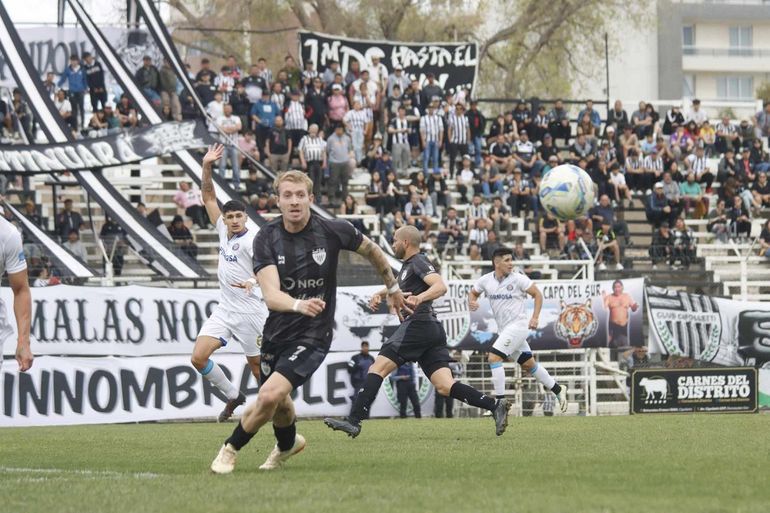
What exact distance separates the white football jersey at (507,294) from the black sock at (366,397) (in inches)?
207

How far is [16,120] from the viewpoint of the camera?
31719mm

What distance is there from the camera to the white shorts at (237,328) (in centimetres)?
1588

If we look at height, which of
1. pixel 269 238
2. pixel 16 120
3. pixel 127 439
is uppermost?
pixel 16 120

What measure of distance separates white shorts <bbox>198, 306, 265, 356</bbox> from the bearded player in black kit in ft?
19.3

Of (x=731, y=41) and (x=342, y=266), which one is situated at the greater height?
(x=731, y=41)

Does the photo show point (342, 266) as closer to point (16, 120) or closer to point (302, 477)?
point (16, 120)

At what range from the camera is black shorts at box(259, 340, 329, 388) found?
31.8 ft

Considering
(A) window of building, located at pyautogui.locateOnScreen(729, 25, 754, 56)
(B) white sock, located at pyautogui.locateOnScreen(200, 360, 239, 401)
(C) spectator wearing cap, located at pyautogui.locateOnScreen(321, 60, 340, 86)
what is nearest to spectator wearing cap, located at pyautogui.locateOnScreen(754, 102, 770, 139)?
(C) spectator wearing cap, located at pyautogui.locateOnScreen(321, 60, 340, 86)

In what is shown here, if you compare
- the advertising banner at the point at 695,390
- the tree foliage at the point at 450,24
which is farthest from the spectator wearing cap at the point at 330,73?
the advertising banner at the point at 695,390

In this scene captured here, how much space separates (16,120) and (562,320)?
Result: 45.3 ft

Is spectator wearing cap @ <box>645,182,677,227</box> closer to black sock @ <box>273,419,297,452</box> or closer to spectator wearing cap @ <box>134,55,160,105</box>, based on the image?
spectator wearing cap @ <box>134,55,160,105</box>

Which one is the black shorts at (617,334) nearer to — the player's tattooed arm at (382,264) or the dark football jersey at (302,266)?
the player's tattooed arm at (382,264)

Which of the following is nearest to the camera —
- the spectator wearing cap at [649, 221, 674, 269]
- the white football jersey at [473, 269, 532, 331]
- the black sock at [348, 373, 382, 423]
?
the black sock at [348, 373, 382, 423]

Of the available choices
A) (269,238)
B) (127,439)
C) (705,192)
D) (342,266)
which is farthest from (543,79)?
(269,238)
